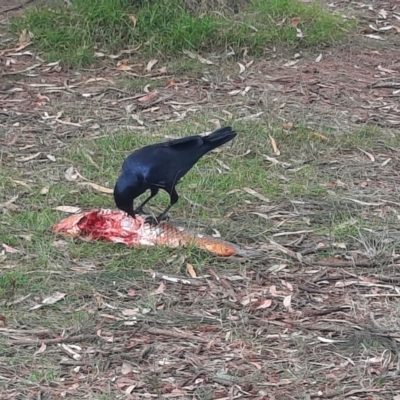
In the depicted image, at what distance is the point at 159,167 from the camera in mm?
4988

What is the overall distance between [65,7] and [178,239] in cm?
367

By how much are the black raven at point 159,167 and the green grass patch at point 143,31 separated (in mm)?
2656

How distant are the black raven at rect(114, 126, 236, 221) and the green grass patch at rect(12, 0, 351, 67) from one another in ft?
8.71

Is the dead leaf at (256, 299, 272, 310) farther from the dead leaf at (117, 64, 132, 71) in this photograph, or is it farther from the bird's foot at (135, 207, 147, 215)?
the dead leaf at (117, 64, 132, 71)

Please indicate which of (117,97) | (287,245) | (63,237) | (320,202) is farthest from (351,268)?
(117,97)

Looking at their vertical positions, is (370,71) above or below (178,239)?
below

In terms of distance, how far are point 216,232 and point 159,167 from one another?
0.46 metres

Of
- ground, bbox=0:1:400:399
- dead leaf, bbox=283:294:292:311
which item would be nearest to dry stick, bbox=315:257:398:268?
ground, bbox=0:1:400:399

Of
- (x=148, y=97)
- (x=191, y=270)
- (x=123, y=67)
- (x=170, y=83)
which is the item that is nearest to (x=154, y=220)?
(x=191, y=270)

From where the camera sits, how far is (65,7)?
8.01 meters

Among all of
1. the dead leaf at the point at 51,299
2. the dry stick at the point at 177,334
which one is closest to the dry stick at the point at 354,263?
the dry stick at the point at 177,334

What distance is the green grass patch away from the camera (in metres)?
7.72

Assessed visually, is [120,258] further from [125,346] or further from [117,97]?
[117,97]

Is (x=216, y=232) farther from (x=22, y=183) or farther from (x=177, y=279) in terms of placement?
(x=22, y=183)
